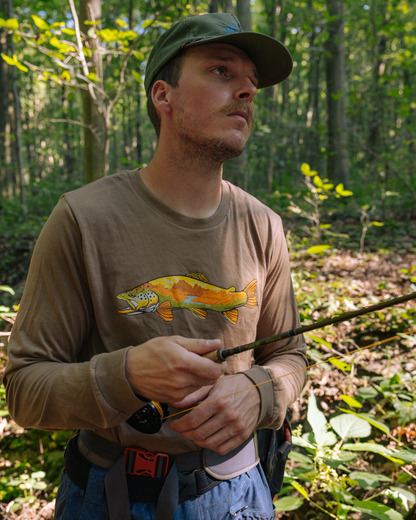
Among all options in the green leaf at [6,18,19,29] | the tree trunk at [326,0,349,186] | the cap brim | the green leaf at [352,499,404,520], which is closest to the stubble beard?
the cap brim

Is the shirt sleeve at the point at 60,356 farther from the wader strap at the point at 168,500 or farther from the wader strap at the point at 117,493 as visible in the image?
the wader strap at the point at 168,500

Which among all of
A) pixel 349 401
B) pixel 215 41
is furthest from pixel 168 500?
pixel 215 41

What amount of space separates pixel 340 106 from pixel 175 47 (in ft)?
30.4

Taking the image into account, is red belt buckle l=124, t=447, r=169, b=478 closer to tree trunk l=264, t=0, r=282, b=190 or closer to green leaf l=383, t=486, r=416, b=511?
green leaf l=383, t=486, r=416, b=511

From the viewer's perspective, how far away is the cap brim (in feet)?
5.32

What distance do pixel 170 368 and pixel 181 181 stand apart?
0.87 metres

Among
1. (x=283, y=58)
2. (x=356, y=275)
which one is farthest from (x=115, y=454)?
(x=356, y=275)

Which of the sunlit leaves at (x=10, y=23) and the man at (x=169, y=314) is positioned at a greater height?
the sunlit leaves at (x=10, y=23)

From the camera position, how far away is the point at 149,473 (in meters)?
1.38

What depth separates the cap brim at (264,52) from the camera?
162 cm

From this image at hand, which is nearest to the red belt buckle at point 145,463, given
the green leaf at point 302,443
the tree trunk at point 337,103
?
the green leaf at point 302,443

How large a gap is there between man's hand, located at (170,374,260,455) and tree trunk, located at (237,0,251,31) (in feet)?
22.4

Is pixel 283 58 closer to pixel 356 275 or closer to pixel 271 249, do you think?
pixel 271 249

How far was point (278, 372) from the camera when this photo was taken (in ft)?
5.35
